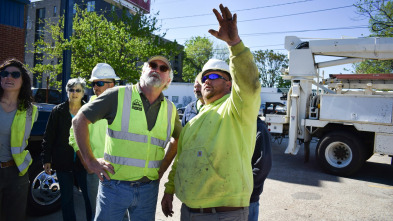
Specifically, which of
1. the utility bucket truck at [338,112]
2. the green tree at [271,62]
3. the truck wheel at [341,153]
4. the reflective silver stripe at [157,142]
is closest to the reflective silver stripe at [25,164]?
the reflective silver stripe at [157,142]

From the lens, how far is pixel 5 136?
2.62 m

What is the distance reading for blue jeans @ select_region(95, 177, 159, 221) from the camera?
6.79 feet

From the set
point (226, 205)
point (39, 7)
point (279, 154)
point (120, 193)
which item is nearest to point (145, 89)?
point (120, 193)

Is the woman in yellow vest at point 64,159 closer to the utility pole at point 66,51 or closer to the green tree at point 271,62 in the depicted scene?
the utility pole at point 66,51

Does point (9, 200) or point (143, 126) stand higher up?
point (143, 126)

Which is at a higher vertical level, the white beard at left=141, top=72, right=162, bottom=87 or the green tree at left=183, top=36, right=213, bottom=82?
the green tree at left=183, top=36, right=213, bottom=82

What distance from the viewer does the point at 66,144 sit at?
3.30 meters

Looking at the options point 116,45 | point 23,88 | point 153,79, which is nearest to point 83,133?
point 153,79

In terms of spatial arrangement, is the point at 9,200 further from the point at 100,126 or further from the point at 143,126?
the point at 143,126

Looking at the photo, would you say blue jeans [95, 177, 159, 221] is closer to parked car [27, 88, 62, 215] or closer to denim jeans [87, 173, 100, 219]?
denim jeans [87, 173, 100, 219]

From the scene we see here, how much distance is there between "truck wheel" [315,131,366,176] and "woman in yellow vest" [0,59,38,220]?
6.55 meters

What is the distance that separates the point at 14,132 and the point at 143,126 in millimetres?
1398

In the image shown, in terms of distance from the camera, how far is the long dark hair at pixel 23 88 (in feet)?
9.06

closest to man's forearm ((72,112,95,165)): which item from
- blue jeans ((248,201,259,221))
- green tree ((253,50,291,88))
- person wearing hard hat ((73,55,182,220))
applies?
person wearing hard hat ((73,55,182,220))
